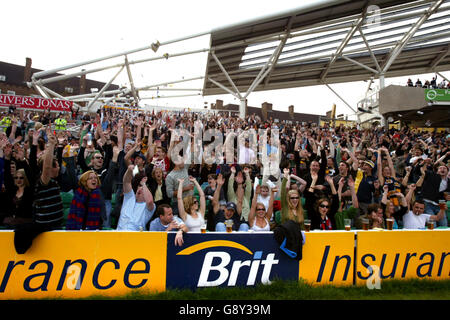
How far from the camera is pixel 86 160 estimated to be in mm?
7168

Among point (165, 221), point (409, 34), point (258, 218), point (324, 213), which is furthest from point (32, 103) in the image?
point (409, 34)

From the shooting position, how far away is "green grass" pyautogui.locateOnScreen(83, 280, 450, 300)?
14.0ft

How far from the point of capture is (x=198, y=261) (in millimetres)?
4504

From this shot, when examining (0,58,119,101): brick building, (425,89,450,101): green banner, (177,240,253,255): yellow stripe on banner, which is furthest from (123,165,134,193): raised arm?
(0,58,119,101): brick building

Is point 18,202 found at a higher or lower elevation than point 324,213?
higher

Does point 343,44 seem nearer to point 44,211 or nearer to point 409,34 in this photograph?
point 409,34

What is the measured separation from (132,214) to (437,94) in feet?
83.4

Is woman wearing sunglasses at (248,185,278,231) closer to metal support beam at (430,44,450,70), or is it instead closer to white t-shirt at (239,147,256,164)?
white t-shirt at (239,147,256,164)

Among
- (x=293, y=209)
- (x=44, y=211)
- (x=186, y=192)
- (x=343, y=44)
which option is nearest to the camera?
(x=44, y=211)

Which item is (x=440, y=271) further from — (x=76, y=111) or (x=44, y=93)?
Result: (x=44, y=93)

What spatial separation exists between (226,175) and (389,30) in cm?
2393

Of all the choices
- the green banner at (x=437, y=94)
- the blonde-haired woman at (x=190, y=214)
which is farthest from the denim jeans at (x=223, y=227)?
the green banner at (x=437, y=94)
